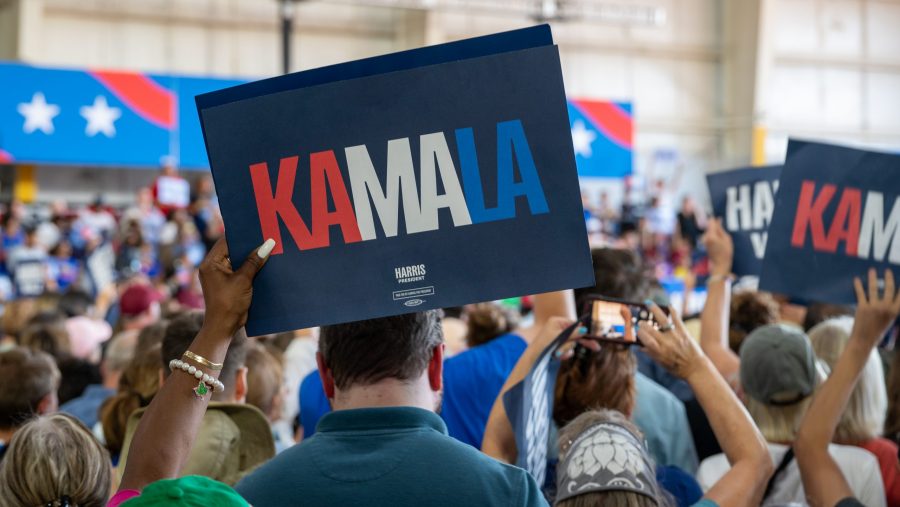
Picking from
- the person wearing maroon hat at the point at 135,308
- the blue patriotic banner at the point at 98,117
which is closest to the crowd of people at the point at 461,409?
the person wearing maroon hat at the point at 135,308

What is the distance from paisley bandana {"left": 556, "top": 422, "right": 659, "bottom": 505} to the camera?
5.49 ft

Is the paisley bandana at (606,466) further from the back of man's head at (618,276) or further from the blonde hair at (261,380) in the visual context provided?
the blonde hair at (261,380)

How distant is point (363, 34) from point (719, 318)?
52.6 feet

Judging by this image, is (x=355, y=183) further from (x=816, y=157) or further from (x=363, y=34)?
(x=363, y=34)

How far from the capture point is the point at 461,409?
2.89m

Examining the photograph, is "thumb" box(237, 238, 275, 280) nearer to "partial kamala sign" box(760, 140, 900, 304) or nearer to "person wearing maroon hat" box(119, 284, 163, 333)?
"partial kamala sign" box(760, 140, 900, 304)

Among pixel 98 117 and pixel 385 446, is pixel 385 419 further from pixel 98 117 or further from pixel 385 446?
pixel 98 117

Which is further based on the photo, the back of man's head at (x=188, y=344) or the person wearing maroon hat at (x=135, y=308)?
the person wearing maroon hat at (x=135, y=308)

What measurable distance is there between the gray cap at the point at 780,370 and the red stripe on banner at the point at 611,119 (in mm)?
15184

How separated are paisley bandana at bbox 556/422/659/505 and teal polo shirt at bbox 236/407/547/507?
14 centimetres

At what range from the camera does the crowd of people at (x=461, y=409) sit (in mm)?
1586

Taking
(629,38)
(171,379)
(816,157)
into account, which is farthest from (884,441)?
(629,38)

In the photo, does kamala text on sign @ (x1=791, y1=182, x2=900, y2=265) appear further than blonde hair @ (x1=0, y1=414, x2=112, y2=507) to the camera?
Yes

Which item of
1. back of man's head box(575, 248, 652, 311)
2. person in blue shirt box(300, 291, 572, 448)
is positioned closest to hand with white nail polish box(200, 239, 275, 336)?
person in blue shirt box(300, 291, 572, 448)
